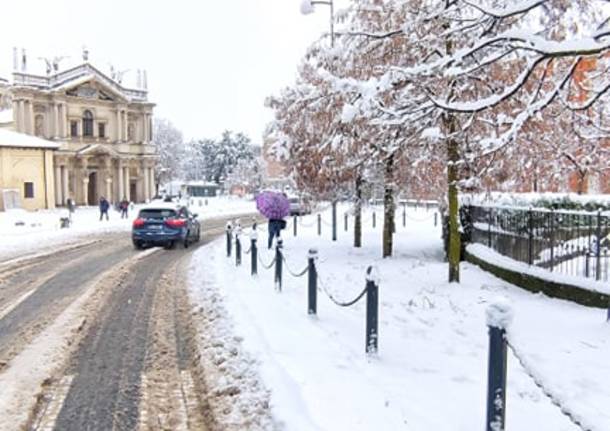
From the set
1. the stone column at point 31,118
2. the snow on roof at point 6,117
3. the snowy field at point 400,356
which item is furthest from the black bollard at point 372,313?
the snow on roof at point 6,117

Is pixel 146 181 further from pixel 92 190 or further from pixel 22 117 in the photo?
pixel 22 117

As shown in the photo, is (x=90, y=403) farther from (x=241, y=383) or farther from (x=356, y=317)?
(x=356, y=317)

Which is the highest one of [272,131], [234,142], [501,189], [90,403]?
[234,142]

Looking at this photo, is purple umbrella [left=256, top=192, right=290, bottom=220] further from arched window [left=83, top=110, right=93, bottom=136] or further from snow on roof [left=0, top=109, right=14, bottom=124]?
snow on roof [left=0, top=109, right=14, bottom=124]

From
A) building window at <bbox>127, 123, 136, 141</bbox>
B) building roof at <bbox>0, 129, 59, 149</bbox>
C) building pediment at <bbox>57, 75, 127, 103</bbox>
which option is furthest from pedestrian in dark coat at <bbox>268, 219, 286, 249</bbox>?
building window at <bbox>127, 123, 136, 141</bbox>

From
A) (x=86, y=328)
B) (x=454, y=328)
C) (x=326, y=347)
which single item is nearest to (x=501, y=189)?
(x=454, y=328)

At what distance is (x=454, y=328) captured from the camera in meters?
8.12

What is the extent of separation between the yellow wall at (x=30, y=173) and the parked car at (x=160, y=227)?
104ft

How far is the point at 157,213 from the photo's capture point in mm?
20672

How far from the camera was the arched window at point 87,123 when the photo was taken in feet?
198

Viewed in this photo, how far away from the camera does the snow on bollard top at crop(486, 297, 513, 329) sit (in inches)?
155

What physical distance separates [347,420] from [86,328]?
4.98m

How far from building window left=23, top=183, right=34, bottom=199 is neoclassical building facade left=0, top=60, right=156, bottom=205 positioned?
602cm

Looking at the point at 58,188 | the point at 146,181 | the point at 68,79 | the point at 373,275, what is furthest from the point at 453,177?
the point at 146,181
